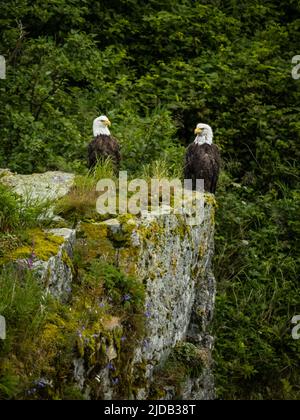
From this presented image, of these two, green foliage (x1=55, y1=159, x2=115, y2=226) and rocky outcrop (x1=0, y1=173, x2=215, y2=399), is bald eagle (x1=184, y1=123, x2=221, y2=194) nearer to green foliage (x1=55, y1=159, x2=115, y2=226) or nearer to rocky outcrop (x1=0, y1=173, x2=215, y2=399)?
rocky outcrop (x1=0, y1=173, x2=215, y2=399)

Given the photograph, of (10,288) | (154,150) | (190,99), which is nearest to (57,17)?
(190,99)

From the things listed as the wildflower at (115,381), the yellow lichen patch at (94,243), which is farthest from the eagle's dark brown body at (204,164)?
the wildflower at (115,381)

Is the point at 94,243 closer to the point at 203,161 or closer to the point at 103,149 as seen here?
the point at 203,161

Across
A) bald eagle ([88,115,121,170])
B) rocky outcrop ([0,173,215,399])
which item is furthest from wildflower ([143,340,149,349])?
bald eagle ([88,115,121,170])

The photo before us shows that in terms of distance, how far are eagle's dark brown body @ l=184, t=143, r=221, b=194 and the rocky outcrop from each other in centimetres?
122

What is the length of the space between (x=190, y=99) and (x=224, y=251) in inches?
133

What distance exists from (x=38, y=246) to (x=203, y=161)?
13.7 feet

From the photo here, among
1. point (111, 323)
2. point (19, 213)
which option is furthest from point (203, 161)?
point (111, 323)

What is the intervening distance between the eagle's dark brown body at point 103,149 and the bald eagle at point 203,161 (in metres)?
0.90

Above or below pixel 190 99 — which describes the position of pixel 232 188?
below

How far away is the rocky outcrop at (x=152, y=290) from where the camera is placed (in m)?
5.13

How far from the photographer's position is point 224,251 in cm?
1087

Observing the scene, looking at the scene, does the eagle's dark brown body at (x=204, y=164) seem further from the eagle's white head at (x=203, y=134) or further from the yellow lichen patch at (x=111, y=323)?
the yellow lichen patch at (x=111, y=323)
